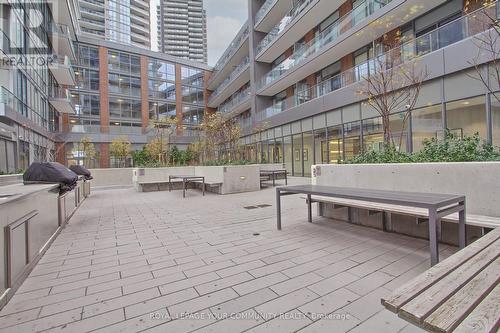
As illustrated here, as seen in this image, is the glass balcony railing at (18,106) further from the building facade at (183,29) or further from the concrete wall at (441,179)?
the building facade at (183,29)

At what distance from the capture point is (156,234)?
16.3 feet

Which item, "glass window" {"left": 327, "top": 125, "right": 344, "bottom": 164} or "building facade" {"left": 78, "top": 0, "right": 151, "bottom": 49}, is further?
"building facade" {"left": 78, "top": 0, "right": 151, "bottom": 49}

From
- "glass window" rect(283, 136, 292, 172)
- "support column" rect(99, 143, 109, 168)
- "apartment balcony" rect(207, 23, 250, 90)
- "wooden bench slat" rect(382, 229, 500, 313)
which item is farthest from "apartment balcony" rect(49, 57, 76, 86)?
"wooden bench slat" rect(382, 229, 500, 313)

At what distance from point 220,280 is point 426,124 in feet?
37.1

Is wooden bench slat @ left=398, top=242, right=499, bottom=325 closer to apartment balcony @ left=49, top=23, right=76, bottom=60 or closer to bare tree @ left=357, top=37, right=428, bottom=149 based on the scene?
bare tree @ left=357, top=37, right=428, bottom=149

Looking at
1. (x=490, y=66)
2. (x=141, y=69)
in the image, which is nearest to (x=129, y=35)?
(x=141, y=69)

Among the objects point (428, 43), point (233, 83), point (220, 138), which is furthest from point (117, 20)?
point (428, 43)

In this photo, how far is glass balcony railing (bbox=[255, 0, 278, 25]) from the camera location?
21312mm

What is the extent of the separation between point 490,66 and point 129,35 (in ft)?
295

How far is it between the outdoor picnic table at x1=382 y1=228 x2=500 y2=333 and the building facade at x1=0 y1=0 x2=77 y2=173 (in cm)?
1220

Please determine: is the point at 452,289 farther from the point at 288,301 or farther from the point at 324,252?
the point at 324,252

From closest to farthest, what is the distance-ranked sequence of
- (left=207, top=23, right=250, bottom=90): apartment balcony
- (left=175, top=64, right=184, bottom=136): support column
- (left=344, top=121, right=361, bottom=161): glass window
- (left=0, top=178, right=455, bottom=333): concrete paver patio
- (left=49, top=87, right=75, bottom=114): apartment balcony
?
(left=0, top=178, right=455, bottom=333): concrete paver patio → (left=344, top=121, right=361, bottom=161): glass window → (left=49, top=87, right=75, bottom=114): apartment balcony → (left=207, top=23, right=250, bottom=90): apartment balcony → (left=175, top=64, right=184, bottom=136): support column

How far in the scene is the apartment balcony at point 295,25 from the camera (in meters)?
16.5

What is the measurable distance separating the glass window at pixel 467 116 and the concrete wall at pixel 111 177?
55.4 ft
